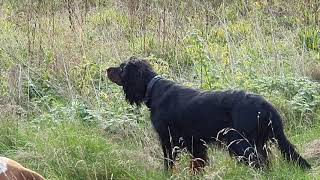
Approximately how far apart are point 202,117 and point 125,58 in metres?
2.64

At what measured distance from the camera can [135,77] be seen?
5.37 meters

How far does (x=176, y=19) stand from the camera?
765 centimetres

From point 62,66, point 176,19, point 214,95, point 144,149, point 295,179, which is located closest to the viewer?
point 295,179

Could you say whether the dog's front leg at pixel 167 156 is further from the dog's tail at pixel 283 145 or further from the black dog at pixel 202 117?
the dog's tail at pixel 283 145

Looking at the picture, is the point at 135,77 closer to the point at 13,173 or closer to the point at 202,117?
the point at 202,117

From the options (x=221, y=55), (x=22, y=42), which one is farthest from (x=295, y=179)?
(x=22, y=42)

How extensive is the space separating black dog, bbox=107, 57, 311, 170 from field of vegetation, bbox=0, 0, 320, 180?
13cm

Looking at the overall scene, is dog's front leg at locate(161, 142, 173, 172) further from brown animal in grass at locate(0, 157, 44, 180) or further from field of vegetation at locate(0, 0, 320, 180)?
brown animal in grass at locate(0, 157, 44, 180)

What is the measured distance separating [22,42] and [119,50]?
139 centimetres

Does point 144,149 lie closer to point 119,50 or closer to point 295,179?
point 295,179

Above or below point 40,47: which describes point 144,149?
below

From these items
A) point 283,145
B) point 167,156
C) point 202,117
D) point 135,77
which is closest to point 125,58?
point 135,77

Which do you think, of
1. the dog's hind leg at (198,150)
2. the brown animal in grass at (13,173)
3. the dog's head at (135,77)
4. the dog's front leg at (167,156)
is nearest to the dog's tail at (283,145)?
the dog's hind leg at (198,150)

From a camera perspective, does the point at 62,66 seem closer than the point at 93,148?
No
